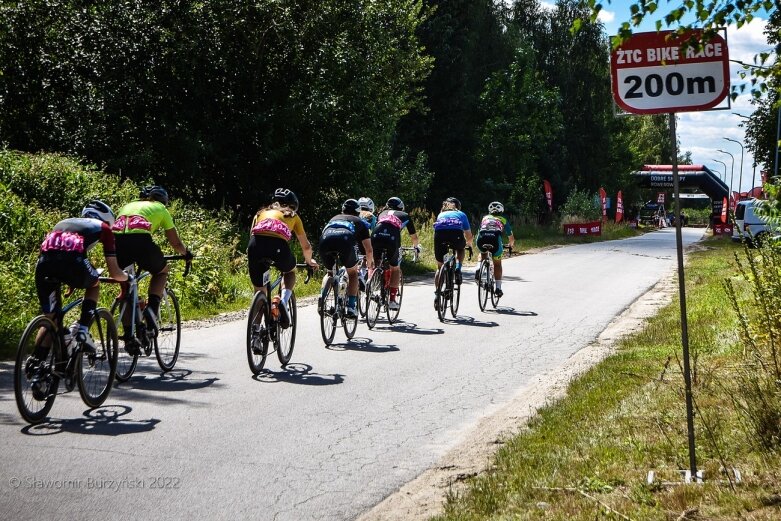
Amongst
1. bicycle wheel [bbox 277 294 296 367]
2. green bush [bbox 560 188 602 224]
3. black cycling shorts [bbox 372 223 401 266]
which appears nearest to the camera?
bicycle wheel [bbox 277 294 296 367]

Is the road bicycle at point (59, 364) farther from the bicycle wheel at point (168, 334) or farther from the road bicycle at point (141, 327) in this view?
the bicycle wheel at point (168, 334)

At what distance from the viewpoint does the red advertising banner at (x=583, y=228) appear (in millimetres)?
47719

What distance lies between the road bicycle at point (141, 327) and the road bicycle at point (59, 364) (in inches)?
26.4

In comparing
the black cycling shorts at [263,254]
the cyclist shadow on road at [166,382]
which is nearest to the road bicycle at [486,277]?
the black cycling shorts at [263,254]

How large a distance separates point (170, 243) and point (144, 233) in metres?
1.40

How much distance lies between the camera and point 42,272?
705cm

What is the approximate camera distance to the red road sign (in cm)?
537

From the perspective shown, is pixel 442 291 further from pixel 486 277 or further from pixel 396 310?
pixel 486 277

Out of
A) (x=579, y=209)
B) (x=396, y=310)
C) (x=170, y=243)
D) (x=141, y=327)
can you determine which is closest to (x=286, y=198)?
(x=170, y=243)

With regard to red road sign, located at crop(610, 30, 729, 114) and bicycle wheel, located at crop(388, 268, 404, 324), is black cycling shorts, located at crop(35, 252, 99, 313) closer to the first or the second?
red road sign, located at crop(610, 30, 729, 114)

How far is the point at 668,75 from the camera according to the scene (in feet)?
17.8

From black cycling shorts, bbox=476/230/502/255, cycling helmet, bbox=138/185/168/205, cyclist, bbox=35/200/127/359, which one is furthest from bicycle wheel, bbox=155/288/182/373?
black cycling shorts, bbox=476/230/502/255

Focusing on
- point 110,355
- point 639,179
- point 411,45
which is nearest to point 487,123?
point 411,45

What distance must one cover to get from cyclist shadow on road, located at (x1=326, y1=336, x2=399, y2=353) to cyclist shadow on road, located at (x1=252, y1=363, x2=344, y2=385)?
1521 millimetres
